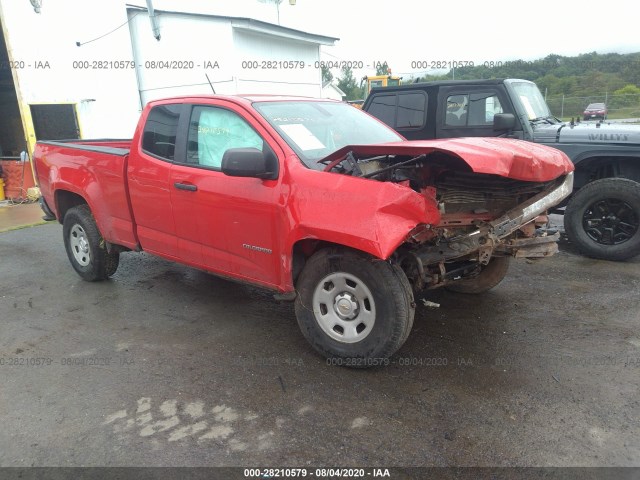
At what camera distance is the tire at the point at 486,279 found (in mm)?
4434

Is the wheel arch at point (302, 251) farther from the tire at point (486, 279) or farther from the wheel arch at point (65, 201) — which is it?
the wheel arch at point (65, 201)

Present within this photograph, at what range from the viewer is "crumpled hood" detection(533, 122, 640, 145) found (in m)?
5.50

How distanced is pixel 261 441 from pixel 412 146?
6.27 ft

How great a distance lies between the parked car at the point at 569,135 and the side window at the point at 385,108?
3.9 inches

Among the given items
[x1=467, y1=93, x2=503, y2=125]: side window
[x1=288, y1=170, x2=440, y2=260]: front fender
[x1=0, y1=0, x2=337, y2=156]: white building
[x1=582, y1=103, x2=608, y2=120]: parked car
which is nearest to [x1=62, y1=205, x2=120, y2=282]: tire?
[x1=288, y1=170, x2=440, y2=260]: front fender

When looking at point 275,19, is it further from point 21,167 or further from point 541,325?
point 541,325

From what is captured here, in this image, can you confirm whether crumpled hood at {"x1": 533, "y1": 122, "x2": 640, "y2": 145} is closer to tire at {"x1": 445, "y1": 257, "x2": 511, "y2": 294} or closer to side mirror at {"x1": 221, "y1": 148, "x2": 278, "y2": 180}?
tire at {"x1": 445, "y1": 257, "x2": 511, "y2": 294}

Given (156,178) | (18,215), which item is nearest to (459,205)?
(156,178)

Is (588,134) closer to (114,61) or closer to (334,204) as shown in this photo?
(334,204)

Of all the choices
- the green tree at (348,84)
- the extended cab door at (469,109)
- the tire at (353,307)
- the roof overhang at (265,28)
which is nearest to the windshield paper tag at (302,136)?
the tire at (353,307)

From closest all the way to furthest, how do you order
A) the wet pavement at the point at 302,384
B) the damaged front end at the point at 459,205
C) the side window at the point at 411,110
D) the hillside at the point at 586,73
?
1. the wet pavement at the point at 302,384
2. the damaged front end at the point at 459,205
3. the side window at the point at 411,110
4. the hillside at the point at 586,73

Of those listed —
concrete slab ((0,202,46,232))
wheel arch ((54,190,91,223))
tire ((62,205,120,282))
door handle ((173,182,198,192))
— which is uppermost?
door handle ((173,182,198,192))

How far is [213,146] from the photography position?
12.8 feet

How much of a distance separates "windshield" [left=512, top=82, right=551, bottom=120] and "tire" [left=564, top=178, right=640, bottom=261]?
1.24 metres
